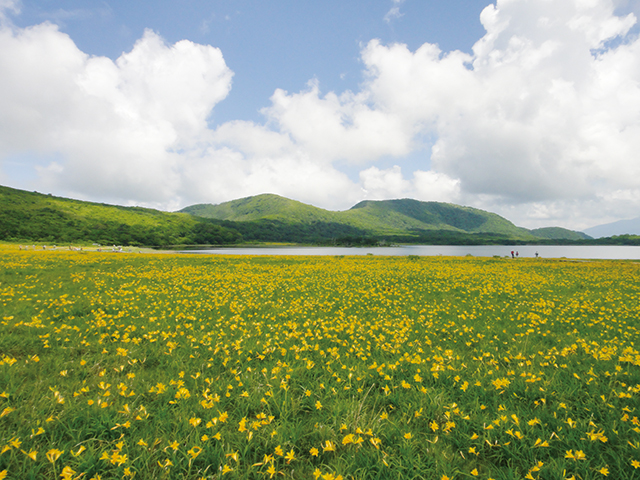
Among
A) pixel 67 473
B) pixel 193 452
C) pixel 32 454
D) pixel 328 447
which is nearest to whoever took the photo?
pixel 67 473

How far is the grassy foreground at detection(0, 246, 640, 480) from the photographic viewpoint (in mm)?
3459

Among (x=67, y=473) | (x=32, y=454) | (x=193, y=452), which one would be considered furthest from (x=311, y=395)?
(x=32, y=454)

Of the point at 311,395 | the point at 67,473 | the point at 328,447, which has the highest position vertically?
the point at 67,473

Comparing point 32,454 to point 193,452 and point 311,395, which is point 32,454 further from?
point 311,395

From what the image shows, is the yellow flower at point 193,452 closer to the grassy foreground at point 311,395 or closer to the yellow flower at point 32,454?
the grassy foreground at point 311,395

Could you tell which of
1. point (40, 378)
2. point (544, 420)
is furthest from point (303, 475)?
point (40, 378)

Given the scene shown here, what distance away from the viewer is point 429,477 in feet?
10.8

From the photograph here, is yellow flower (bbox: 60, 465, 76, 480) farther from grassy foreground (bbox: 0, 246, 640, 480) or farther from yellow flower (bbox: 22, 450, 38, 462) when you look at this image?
yellow flower (bbox: 22, 450, 38, 462)

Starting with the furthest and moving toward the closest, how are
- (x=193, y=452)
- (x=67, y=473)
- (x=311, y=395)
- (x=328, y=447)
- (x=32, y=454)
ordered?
(x=311, y=395)
(x=328, y=447)
(x=193, y=452)
(x=32, y=454)
(x=67, y=473)

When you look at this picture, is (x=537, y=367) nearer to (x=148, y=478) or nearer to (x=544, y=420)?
(x=544, y=420)

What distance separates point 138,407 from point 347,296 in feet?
35.0

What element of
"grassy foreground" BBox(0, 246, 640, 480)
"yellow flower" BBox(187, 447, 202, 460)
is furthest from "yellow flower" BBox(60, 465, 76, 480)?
"yellow flower" BBox(187, 447, 202, 460)

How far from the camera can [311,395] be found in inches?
201

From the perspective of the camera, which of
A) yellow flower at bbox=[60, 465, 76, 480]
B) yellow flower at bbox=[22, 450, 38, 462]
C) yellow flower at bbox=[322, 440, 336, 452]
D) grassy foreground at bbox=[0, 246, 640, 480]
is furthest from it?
yellow flower at bbox=[322, 440, 336, 452]
